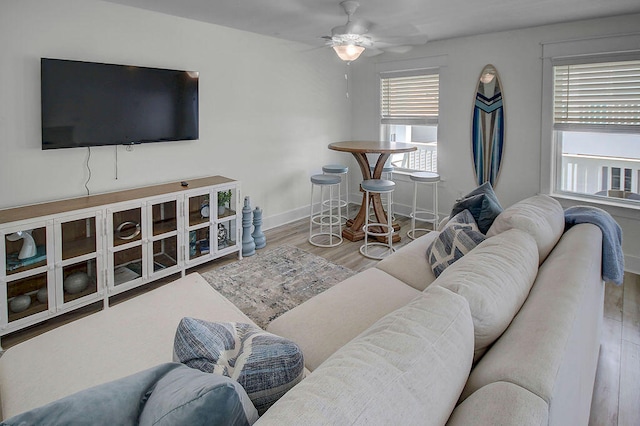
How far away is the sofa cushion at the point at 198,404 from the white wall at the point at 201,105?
287cm

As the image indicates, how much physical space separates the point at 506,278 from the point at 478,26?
11.6 ft

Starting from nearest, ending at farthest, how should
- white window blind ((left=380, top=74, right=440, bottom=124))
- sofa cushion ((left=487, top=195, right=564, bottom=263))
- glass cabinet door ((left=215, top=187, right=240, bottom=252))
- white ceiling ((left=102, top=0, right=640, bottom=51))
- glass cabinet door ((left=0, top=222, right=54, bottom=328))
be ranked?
sofa cushion ((left=487, top=195, right=564, bottom=263)) < glass cabinet door ((left=0, top=222, right=54, bottom=328)) < white ceiling ((left=102, top=0, right=640, bottom=51)) < glass cabinet door ((left=215, top=187, right=240, bottom=252)) < white window blind ((left=380, top=74, right=440, bottom=124))

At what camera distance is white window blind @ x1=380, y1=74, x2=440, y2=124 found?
4922 mm

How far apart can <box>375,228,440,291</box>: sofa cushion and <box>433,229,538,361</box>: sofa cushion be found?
2.01 ft

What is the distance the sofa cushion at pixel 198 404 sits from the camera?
0.69 metres

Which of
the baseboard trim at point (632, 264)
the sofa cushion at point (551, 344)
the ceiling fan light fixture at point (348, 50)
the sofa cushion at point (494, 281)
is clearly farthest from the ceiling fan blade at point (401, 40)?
the baseboard trim at point (632, 264)

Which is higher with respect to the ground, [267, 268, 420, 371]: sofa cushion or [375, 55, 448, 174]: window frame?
[375, 55, 448, 174]: window frame

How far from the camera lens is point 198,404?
700 mm

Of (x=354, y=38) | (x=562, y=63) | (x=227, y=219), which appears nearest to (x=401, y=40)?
(x=354, y=38)

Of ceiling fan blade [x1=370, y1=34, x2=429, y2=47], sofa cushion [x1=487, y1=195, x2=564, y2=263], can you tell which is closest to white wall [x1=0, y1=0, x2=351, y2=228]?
ceiling fan blade [x1=370, y1=34, x2=429, y2=47]

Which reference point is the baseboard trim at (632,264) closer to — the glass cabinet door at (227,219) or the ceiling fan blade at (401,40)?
the ceiling fan blade at (401,40)

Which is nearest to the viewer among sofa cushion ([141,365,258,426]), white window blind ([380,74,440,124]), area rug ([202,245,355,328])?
sofa cushion ([141,365,258,426])

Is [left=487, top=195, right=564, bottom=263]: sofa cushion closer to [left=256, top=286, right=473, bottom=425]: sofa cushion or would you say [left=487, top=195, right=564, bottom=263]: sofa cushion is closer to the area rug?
[left=256, top=286, right=473, bottom=425]: sofa cushion

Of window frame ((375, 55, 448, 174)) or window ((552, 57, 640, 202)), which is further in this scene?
window frame ((375, 55, 448, 174))
